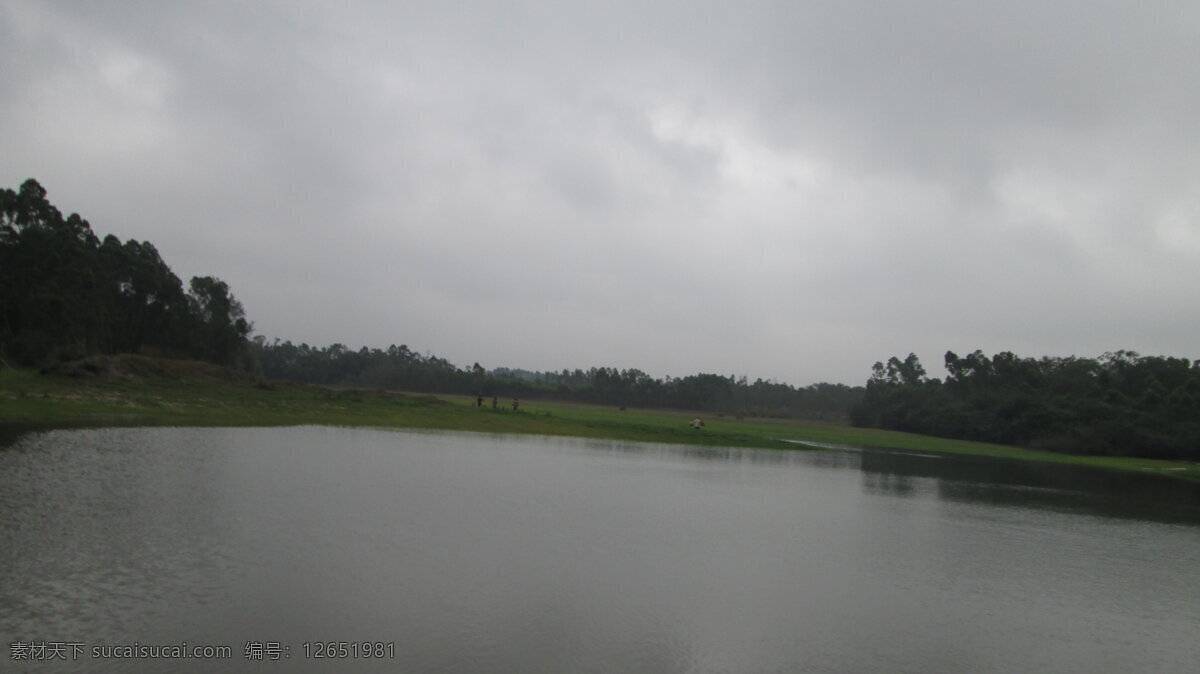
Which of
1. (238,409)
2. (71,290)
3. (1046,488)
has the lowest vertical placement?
(1046,488)

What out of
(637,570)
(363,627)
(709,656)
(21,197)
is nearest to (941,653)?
(709,656)

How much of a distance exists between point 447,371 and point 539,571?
149 m

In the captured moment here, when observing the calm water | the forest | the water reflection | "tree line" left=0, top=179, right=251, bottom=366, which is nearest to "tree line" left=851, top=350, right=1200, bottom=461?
the forest

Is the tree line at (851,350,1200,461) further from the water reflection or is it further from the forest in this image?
the water reflection

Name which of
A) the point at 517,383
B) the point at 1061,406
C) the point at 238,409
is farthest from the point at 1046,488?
the point at 517,383

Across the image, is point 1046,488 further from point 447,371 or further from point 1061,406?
point 447,371

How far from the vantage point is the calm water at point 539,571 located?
398 inches

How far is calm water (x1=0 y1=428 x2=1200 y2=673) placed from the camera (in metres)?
10.1

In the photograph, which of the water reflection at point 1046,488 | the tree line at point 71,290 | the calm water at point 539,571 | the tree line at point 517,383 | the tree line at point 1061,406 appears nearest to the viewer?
the calm water at point 539,571

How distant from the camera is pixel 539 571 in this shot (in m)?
13.8

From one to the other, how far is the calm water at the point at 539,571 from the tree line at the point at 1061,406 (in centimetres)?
6927

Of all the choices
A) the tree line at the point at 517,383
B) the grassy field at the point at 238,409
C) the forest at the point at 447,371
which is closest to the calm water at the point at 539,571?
the grassy field at the point at 238,409

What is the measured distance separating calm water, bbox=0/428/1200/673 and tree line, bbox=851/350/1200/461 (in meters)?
69.3

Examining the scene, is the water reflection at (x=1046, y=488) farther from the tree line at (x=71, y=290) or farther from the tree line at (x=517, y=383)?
the tree line at (x=517, y=383)
